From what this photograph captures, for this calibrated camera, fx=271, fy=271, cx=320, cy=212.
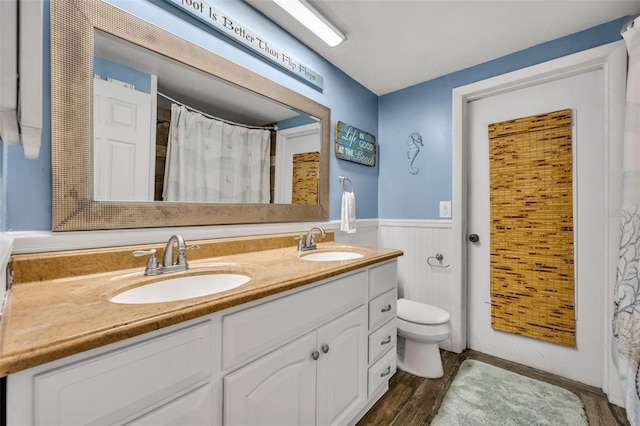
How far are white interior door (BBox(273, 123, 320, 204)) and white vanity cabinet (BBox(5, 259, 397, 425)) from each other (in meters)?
0.70

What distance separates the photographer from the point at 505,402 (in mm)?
1563

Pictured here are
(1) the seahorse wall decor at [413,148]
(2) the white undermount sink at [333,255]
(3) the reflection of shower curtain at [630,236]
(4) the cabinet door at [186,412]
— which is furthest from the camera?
(1) the seahorse wall decor at [413,148]

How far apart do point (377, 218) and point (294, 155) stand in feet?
3.83

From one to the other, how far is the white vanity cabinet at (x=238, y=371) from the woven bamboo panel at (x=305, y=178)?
685 millimetres

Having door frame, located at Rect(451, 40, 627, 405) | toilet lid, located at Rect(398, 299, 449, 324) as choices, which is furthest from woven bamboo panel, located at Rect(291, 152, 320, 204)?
door frame, located at Rect(451, 40, 627, 405)

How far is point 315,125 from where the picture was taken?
191cm

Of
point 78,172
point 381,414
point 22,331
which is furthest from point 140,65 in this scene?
point 381,414

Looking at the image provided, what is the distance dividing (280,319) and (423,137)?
6.56ft

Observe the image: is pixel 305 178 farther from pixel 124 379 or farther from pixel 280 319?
pixel 124 379

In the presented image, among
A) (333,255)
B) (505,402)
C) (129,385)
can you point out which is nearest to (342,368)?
(333,255)

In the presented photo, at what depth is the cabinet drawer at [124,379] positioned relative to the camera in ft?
1.68

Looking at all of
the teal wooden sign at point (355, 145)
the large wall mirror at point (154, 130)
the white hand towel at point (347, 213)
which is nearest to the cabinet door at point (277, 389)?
the large wall mirror at point (154, 130)

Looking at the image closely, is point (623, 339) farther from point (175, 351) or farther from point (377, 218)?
point (175, 351)

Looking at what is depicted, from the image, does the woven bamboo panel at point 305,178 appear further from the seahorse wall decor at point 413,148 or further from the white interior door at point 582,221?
the white interior door at point 582,221
